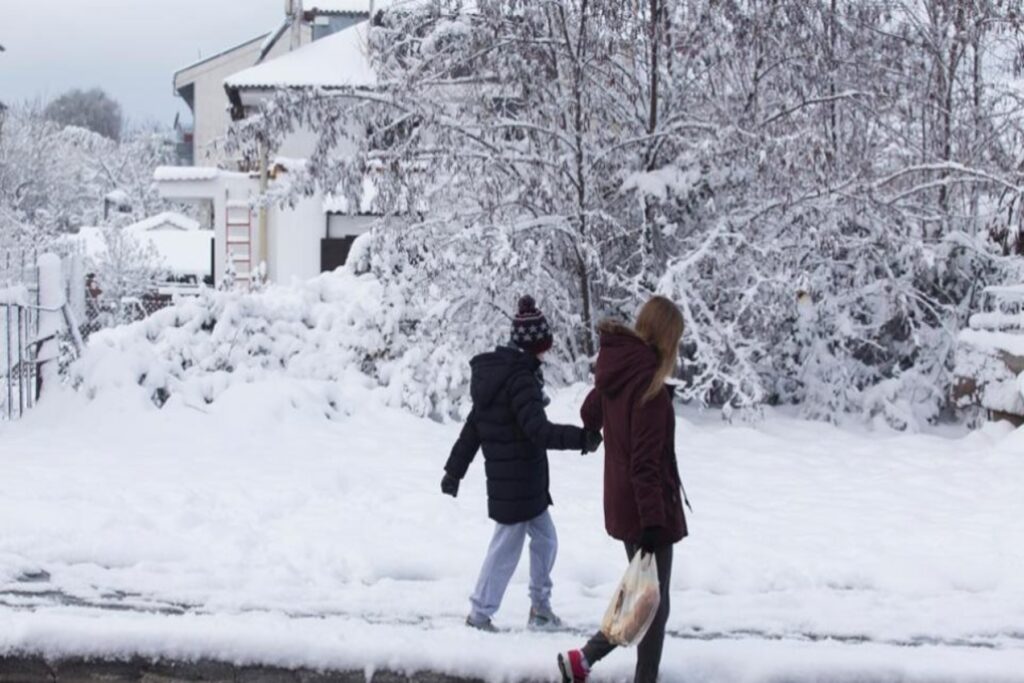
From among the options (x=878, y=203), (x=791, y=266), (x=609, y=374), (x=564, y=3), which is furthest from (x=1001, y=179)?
(x=609, y=374)

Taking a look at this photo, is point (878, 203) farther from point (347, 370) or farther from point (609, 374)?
point (609, 374)

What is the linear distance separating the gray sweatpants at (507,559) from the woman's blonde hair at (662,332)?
1.30 metres

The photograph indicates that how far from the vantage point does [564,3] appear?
12852 millimetres

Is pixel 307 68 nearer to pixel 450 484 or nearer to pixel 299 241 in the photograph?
pixel 299 241

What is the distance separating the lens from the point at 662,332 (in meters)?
5.53

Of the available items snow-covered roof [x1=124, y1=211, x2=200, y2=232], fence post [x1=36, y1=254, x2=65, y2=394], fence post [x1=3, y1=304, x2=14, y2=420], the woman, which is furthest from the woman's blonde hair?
snow-covered roof [x1=124, y1=211, x2=200, y2=232]

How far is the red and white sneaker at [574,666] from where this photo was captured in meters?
5.62

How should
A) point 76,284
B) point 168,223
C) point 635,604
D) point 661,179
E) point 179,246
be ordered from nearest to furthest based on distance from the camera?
1. point 635,604
2. point 661,179
3. point 76,284
4. point 179,246
5. point 168,223

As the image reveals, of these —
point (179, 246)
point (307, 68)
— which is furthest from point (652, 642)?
point (179, 246)

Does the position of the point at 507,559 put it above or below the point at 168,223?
below

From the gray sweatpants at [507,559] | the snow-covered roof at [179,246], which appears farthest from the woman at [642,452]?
the snow-covered roof at [179,246]

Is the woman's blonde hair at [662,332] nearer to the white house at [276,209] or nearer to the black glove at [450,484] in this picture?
the black glove at [450,484]

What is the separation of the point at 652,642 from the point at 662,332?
4.13 feet

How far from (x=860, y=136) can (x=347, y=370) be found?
5.90 metres
